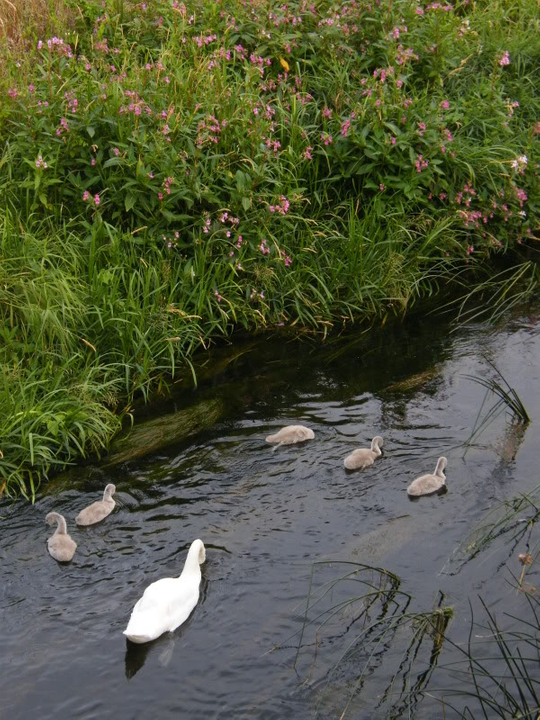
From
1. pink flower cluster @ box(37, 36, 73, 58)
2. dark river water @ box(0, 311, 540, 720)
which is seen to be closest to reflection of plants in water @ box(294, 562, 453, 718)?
dark river water @ box(0, 311, 540, 720)

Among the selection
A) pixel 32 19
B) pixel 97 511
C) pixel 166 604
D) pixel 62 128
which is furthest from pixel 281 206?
pixel 166 604

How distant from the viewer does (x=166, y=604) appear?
A: 5219 millimetres

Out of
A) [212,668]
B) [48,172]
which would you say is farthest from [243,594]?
[48,172]

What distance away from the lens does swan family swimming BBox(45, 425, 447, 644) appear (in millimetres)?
5137

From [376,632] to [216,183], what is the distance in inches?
194

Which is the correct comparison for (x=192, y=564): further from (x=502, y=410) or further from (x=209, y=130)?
(x=209, y=130)

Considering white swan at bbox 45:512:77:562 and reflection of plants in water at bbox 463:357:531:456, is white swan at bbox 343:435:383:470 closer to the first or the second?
reflection of plants in water at bbox 463:357:531:456

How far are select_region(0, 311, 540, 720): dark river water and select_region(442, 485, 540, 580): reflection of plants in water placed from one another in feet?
0.17

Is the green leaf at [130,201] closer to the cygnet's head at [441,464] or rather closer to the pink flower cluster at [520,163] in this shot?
the cygnet's head at [441,464]

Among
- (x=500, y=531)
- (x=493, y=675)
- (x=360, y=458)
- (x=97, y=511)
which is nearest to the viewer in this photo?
(x=493, y=675)

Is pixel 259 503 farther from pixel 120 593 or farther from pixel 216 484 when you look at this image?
pixel 120 593

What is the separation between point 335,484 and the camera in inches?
262

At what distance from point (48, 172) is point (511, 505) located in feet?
16.6

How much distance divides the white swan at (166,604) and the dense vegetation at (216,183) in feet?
4.97
